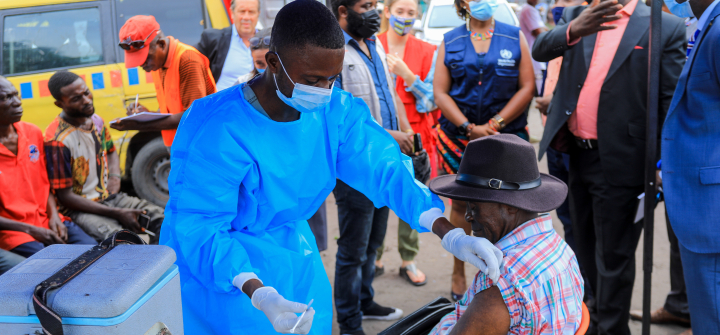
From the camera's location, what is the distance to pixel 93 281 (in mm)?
1089

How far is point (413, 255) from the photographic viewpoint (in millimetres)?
3916

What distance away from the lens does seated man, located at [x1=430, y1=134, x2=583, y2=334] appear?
1.46 meters

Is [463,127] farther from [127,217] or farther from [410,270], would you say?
[127,217]

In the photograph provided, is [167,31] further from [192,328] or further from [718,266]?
[718,266]

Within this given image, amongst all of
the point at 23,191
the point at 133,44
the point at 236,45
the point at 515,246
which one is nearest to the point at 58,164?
the point at 23,191

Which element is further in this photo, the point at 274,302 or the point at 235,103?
the point at 235,103

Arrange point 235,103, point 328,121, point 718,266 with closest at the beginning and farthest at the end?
point 235,103
point 328,121
point 718,266

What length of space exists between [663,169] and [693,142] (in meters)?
0.18

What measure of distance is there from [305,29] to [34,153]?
225 cm

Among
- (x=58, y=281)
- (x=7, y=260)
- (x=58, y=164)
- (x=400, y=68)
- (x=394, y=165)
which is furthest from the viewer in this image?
(x=400, y=68)

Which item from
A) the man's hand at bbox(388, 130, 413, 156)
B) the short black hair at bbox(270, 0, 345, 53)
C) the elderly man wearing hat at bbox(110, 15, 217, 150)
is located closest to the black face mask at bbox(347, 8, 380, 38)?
the man's hand at bbox(388, 130, 413, 156)

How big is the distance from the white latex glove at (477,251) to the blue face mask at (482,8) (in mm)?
2111

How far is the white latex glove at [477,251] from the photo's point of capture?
145 centimetres

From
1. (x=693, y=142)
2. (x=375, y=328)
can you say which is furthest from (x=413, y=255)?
(x=693, y=142)
